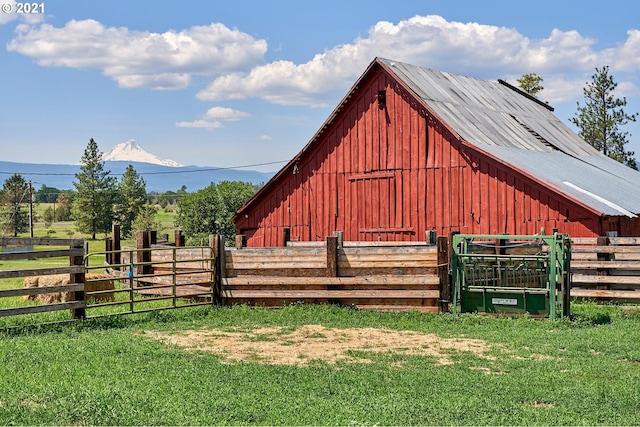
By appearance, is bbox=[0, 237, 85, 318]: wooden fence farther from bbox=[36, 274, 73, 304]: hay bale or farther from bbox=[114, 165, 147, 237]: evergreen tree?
bbox=[114, 165, 147, 237]: evergreen tree

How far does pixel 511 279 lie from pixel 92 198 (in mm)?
97228

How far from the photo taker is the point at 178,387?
10148mm

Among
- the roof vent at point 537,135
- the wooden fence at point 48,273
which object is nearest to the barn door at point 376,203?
the roof vent at point 537,135

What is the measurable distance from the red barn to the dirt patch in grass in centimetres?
1128

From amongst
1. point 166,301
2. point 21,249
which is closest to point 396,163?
point 166,301

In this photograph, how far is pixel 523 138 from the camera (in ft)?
111

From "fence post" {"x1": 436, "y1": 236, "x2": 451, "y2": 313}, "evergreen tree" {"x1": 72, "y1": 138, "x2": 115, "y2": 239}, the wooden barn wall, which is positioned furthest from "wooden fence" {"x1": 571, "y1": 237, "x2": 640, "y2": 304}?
"evergreen tree" {"x1": 72, "y1": 138, "x2": 115, "y2": 239}

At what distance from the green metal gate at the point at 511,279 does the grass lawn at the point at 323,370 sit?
0.48 meters

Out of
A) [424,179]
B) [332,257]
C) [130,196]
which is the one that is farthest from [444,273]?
[130,196]

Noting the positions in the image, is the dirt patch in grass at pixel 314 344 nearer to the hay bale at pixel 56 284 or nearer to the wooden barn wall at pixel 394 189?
the hay bale at pixel 56 284

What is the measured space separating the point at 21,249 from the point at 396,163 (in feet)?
53.8

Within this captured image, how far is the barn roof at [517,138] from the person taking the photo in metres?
26.8

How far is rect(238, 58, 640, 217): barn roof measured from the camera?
88.0ft

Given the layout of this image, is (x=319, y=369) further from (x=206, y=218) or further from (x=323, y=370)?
(x=206, y=218)
